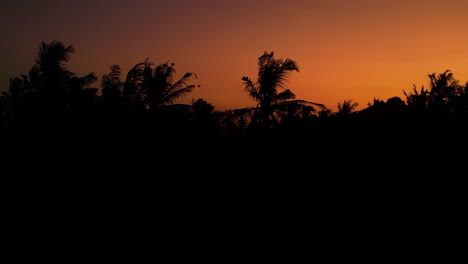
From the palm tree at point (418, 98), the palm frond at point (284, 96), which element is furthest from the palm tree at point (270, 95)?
the palm tree at point (418, 98)

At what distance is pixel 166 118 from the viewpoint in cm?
1744

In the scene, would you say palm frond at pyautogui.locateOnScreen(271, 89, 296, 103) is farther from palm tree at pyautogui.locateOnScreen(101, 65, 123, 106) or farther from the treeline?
palm tree at pyautogui.locateOnScreen(101, 65, 123, 106)

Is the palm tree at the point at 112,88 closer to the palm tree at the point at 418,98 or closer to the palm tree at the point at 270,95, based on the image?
the palm tree at the point at 270,95

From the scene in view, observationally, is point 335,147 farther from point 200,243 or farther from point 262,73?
point 200,243

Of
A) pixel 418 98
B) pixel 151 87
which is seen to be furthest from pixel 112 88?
pixel 418 98

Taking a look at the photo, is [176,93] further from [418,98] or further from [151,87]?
[418,98]

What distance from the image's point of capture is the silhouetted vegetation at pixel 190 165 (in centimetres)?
1116

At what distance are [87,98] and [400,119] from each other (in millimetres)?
15022

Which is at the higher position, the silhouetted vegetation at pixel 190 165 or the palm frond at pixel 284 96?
the palm frond at pixel 284 96

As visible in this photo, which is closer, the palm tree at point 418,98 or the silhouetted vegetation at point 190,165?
the silhouetted vegetation at point 190,165

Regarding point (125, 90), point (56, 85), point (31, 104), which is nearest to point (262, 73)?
point (125, 90)

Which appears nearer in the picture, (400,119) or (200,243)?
(200,243)

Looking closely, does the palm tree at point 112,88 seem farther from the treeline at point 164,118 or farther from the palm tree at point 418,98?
the palm tree at point 418,98

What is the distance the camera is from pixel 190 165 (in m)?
16.3
